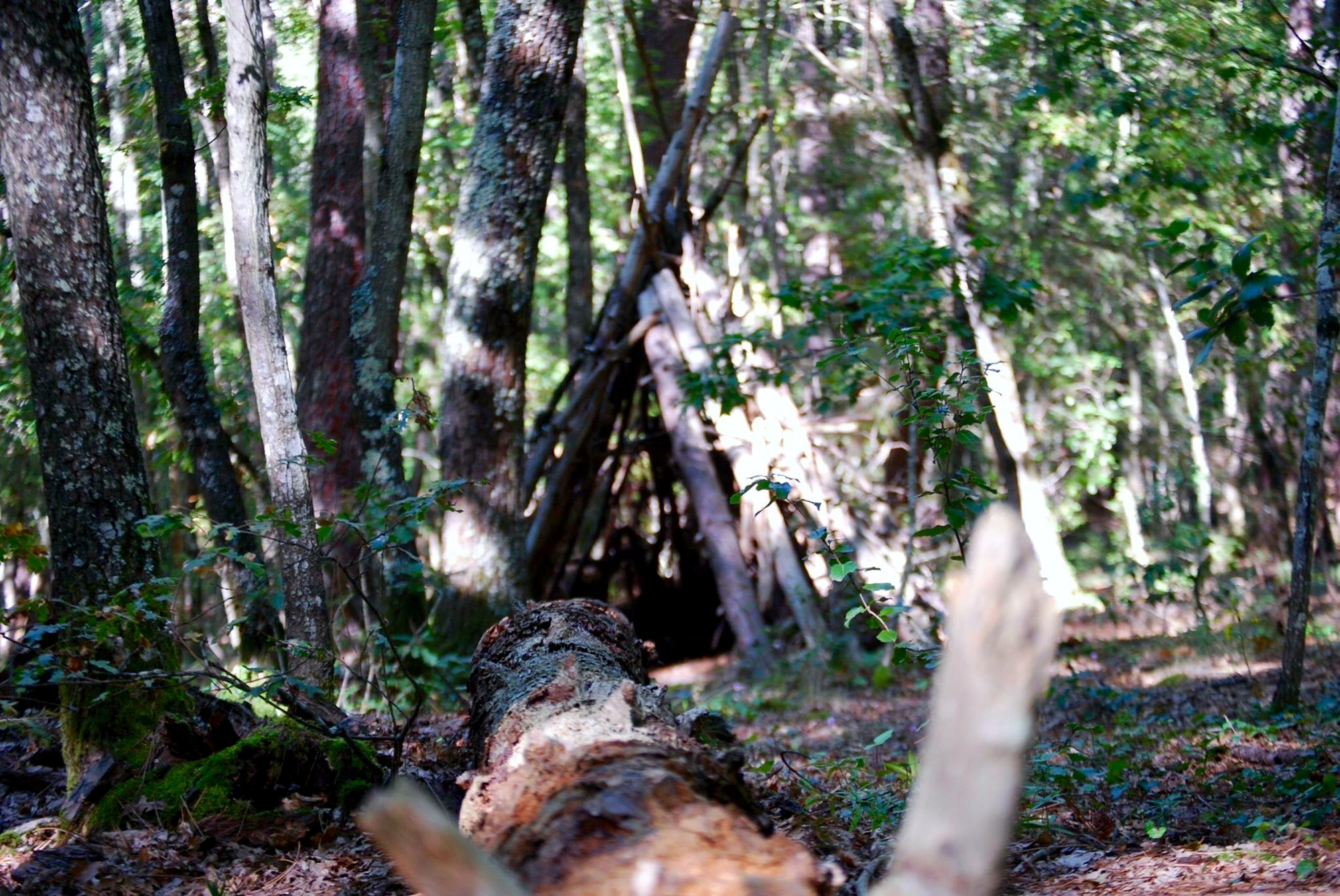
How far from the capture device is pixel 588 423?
9500 mm

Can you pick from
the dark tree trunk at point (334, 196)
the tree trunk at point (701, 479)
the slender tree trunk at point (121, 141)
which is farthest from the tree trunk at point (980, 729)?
the slender tree trunk at point (121, 141)

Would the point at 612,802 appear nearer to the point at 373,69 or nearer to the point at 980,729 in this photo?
the point at 980,729

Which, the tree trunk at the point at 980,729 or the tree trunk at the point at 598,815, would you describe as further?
the tree trunk at the point at 598,815

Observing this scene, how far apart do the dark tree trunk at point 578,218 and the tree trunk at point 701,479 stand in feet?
5.40

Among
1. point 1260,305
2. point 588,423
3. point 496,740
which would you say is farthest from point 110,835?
point 588,423

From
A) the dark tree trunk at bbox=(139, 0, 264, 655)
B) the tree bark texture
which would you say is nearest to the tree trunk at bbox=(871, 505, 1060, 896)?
the dark tree trunk at bbox=(139, 0, 264, 655)

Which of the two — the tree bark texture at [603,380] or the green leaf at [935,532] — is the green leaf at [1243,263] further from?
the tree bark texture at [603,380]

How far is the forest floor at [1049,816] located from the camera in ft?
10.5

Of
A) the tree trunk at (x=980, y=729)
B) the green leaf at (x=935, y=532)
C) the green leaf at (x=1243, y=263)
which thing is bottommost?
the green leaf at (x=935, y=532)

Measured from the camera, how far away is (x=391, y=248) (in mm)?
6363

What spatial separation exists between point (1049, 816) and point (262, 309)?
3805mm

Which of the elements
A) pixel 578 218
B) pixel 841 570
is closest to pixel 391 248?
pixel 841 570

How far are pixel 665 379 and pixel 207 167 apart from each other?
5658 millimetres

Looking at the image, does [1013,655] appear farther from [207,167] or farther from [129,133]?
[207,167]
